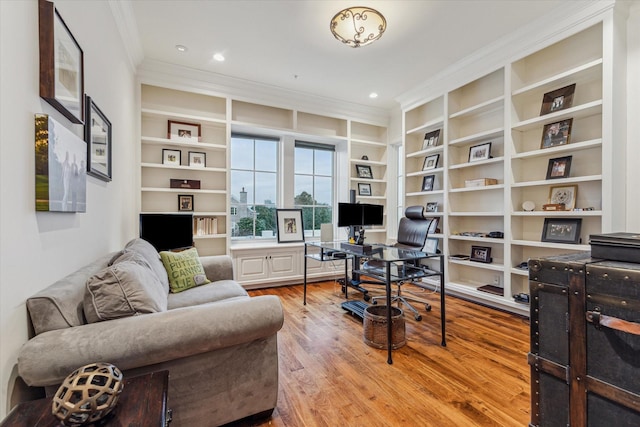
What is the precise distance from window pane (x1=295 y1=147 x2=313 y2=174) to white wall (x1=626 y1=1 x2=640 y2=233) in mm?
3826

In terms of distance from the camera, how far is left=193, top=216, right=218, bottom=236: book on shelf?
3.89 meters

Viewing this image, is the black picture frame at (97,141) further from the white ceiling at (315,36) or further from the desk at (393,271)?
the desk at (393,271)

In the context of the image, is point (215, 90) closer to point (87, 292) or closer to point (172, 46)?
point (172, 46)

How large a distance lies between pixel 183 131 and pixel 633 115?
Result: 190 inches

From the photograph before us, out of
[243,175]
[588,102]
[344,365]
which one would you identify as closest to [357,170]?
[243,175]

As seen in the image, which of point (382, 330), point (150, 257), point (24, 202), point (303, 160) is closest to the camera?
point (24, 202)

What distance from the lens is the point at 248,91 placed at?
4.16 meters

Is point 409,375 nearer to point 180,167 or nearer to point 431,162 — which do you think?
point 431,162

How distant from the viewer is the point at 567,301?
45.6 inches

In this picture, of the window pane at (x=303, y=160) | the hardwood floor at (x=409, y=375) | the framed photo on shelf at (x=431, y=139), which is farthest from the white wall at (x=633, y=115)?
the window pane at (x=303, y=160)

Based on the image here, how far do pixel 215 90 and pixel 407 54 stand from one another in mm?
2561

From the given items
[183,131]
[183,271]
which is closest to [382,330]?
[183,271]

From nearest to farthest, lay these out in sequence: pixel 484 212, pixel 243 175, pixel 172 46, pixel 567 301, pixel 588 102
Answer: pixel 567 301
pixel 588 102
pixel 172 46
pixel 484 212
pixel 243 175

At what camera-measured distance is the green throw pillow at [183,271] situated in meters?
2.39
